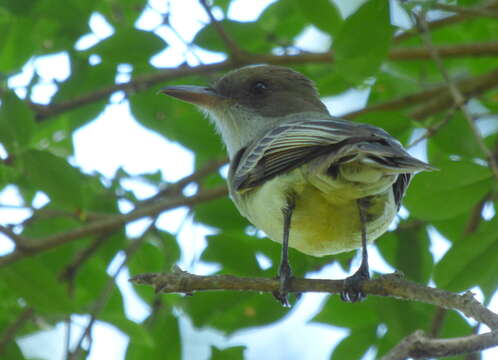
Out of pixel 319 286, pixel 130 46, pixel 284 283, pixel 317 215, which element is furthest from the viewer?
pixel 130 46

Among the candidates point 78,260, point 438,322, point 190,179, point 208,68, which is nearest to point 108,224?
point 78,260

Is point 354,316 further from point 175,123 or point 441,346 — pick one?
point 441,346

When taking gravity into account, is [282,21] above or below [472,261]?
above

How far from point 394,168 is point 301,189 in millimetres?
805

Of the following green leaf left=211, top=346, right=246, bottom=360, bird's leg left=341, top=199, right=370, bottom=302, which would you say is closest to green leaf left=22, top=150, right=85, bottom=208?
green leaf left=211, top=346, right=246, bottom=360

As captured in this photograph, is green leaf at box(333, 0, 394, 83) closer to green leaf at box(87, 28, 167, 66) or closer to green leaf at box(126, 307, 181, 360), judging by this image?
green leaf at box(87, 28, 167, 66)

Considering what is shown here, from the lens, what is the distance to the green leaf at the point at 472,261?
3568 mm

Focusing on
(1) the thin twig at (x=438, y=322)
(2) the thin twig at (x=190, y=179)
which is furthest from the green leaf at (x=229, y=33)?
(1) the thin twig at (x=438, y=322)

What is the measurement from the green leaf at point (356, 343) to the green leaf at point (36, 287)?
4.82 feet

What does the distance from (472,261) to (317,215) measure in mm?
737

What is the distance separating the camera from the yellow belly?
3770mm

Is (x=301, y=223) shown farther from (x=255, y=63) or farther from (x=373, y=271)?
(x=255, y=63)

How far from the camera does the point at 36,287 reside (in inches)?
161

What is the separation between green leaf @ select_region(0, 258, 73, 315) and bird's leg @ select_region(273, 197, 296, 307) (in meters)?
1.14
